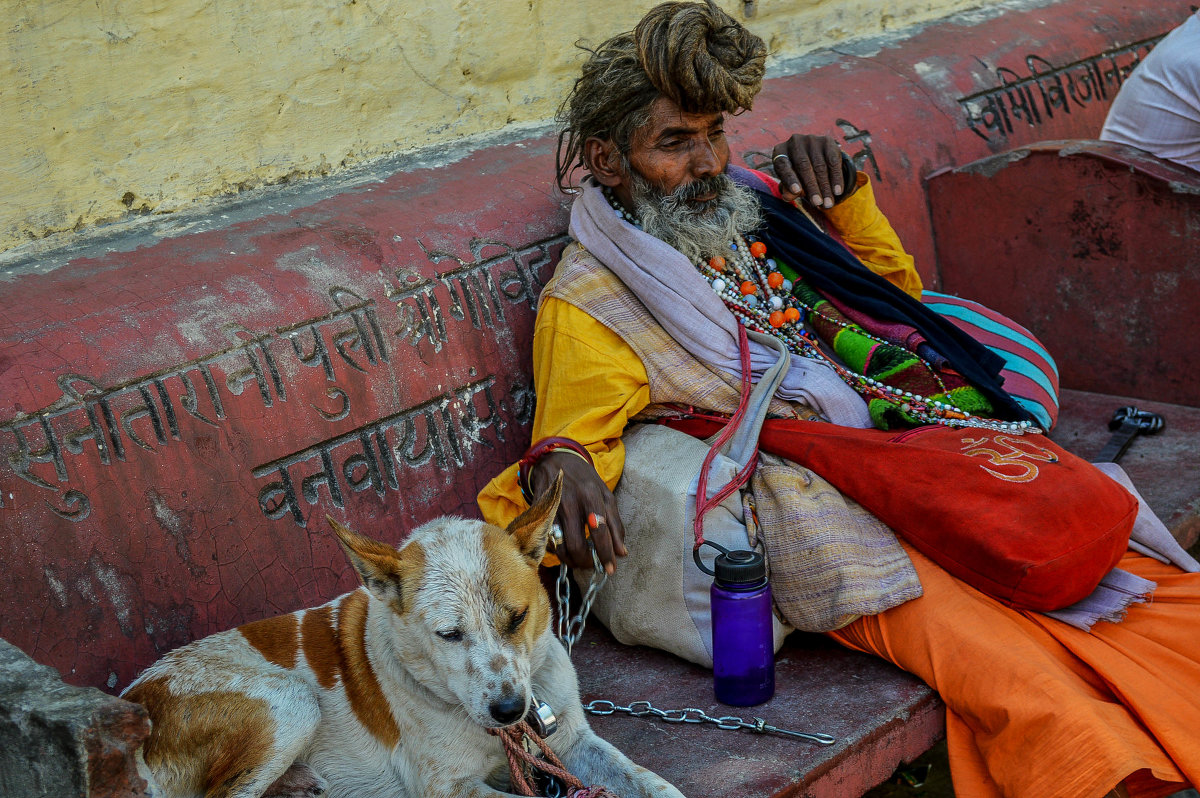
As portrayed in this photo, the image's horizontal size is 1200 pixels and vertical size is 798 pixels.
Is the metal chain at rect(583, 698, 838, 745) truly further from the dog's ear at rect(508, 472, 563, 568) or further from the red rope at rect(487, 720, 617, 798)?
the dog's ear at rect(508, 472, 563, 568)

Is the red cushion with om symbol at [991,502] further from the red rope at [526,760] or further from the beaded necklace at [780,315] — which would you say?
the red rope at [526,760]

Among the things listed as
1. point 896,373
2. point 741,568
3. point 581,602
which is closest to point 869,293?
point 896,373

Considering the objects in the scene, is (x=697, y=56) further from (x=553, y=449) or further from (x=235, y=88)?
(x=235, y=88)

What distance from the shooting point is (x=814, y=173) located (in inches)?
A: 143

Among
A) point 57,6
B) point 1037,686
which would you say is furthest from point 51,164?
point 1037,686

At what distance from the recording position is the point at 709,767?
257 cm

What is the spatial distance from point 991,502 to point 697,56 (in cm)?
140

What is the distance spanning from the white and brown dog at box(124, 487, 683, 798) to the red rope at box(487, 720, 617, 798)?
7 cm

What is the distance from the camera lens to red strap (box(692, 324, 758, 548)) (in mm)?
2865

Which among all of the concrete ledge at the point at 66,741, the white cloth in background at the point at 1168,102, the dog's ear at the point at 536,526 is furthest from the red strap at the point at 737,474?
the white cloth in background at the point at 1168,102

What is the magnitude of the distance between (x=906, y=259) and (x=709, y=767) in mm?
1919

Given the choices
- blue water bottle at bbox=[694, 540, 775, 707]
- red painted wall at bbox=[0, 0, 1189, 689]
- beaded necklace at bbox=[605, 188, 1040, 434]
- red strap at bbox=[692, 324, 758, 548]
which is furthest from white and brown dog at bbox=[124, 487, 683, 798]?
beaded necklace at bbox=[605, 188, 1040, 434]

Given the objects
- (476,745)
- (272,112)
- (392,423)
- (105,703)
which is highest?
(272,112)

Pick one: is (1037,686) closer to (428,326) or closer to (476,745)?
(476,745)
